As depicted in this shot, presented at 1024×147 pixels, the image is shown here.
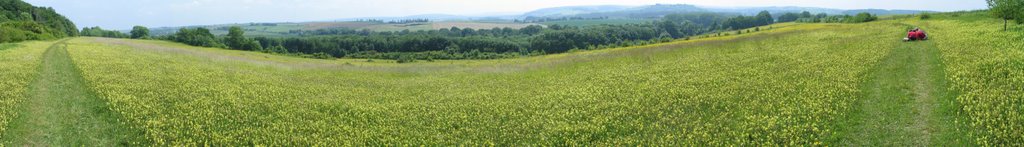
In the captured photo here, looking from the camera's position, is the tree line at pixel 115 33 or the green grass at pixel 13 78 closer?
the green grass at pixel 13 78

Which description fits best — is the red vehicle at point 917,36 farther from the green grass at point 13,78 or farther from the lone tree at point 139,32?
the lone tree at point 139,32

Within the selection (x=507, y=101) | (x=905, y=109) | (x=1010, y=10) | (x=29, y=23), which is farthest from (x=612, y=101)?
(x=29, y=23)

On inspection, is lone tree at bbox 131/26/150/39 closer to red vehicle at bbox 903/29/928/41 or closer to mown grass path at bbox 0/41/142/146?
mown grass path at bbox 0/41/142/146

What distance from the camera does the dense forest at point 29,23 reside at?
2688 inches

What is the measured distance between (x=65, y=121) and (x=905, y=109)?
37035 mm

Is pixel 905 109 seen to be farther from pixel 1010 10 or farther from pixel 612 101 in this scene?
pixel 1010 10

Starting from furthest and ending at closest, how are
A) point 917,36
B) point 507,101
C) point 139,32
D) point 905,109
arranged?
1. point 139,32
2. point 917,36
3. point 507,101
4. point 905,109

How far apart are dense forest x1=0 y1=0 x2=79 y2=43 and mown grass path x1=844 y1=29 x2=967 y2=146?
288ft

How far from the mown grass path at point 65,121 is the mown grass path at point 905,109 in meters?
29.4

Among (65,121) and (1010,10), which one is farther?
(1010,10)

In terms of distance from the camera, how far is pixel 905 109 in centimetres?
2180

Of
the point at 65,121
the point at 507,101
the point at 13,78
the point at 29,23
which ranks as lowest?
the point at 507,101

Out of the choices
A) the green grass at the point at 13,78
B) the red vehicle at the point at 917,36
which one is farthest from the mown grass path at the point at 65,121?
the red vehicle at the point at 917,36

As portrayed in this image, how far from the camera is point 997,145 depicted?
55.7 feet
